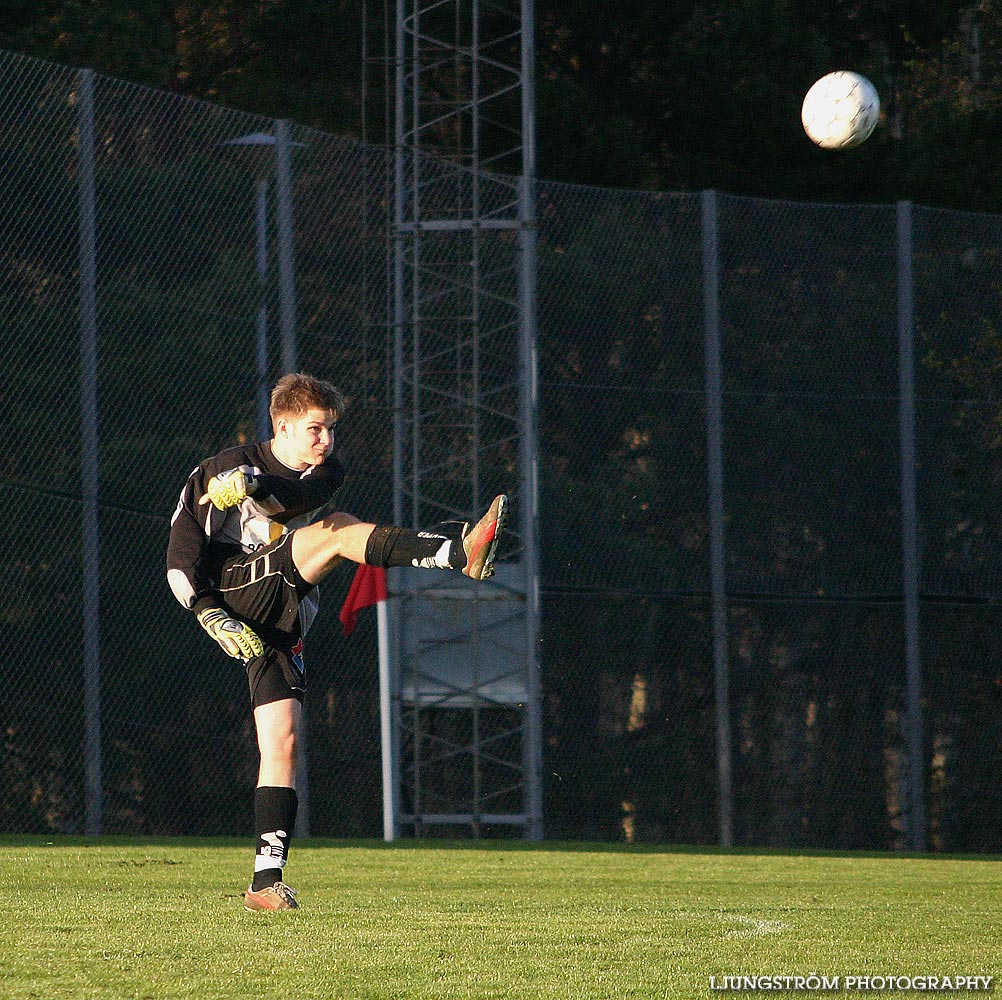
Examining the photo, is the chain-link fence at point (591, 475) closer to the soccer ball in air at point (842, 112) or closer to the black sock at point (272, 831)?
the soccer ball in air at point (842, 112)

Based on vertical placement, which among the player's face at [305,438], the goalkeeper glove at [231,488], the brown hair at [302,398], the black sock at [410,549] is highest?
the brown hair at [302,398]

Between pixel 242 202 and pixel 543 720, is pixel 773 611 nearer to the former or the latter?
pixel 543 720

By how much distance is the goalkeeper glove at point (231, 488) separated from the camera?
17.7ft

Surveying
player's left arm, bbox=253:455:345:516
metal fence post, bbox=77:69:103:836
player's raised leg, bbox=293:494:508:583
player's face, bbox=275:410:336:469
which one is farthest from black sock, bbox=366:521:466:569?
metal fence post, bbox=77:69:103:836

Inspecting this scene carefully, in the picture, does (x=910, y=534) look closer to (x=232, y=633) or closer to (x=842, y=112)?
(x=842, y=112)

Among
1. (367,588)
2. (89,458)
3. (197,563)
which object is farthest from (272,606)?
(89,458)

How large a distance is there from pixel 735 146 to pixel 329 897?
1454cm

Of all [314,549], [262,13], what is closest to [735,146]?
[262,13]

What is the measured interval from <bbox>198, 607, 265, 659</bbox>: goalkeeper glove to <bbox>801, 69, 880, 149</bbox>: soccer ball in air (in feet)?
19.0

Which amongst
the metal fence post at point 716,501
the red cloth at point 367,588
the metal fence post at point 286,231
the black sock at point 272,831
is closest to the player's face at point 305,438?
the black sock at point 272,831

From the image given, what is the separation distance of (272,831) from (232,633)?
2.07 feet

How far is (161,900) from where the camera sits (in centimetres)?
564

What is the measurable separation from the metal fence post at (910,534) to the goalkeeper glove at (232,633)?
8.50 metres

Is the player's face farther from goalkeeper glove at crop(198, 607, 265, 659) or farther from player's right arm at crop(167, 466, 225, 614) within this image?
goalkeeper glove at crop(198, 607, 265, 659)
